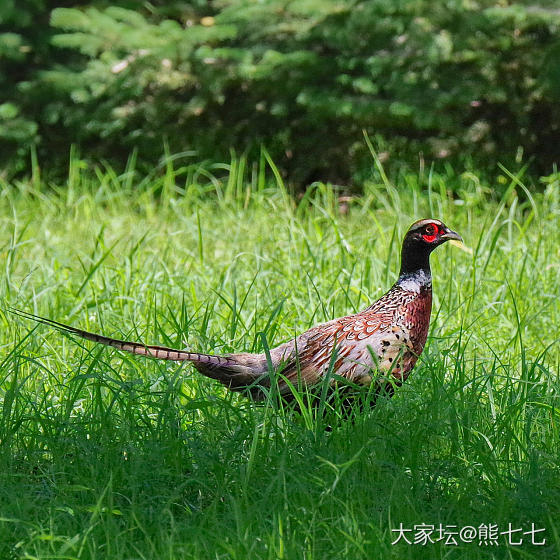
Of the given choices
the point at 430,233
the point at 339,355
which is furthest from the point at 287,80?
the point at 339,355

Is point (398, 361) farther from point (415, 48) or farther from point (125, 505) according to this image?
point (415, 48)

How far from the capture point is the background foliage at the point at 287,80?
6.68 meters

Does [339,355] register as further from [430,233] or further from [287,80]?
[287,80]

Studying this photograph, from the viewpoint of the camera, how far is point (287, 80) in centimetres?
709

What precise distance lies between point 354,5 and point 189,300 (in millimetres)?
3073

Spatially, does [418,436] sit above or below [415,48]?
below

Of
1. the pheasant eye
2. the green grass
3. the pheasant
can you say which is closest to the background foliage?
the green grass

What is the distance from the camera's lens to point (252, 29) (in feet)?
23.4

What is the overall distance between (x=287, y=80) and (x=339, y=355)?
13.7ft

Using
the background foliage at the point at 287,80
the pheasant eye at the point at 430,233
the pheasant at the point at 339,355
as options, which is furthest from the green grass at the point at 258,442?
the background foliage at the point at 287,80

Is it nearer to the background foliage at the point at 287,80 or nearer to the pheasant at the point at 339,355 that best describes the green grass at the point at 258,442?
the pheasant at the point at 339,355

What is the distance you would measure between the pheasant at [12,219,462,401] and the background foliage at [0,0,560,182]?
3434 mm

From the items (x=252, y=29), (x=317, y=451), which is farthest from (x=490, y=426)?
(x=252, y=29)

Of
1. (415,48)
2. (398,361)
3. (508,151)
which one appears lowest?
(508,151)
